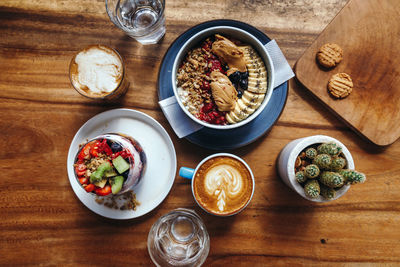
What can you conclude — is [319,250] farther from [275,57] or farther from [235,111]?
[275,57]

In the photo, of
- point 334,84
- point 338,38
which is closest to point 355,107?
point 334,84

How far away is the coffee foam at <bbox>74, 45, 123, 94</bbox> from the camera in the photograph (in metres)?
1.71

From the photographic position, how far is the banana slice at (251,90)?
62.0 inches

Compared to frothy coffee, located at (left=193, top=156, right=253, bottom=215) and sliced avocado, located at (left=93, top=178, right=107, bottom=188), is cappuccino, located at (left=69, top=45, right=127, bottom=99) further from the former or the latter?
frothy coffee, located at (left=193, top=156, right=253, bottom=215)

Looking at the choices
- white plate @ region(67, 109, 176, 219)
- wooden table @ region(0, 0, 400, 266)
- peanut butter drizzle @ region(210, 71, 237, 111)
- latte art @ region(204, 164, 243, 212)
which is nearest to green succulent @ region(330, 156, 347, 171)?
wooden table @ region(0, 0, 400, 266)

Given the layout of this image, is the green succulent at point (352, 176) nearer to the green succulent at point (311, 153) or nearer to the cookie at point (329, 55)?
the green succulent at point (311, 153)

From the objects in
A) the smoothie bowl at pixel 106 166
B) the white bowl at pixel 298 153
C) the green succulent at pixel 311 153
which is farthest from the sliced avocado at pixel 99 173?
the green succulent at pixel 311 153

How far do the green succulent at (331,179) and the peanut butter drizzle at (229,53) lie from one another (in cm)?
72

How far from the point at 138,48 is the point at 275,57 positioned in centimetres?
86

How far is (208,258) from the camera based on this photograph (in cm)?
179

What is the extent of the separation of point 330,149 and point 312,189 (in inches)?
9.2

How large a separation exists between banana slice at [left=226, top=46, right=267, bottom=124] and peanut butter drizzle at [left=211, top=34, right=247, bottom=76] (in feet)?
0.19

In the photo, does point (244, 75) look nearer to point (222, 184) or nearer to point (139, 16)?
point (222, 184)

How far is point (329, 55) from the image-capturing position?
1683 millimetres
